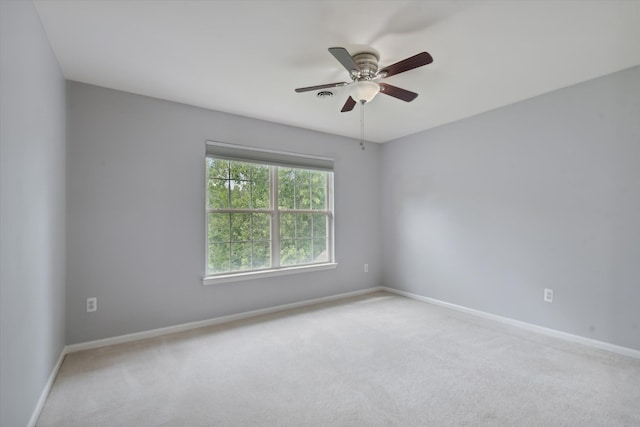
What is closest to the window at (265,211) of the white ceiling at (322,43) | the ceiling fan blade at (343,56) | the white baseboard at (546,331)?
the white ceiling at (322,43)

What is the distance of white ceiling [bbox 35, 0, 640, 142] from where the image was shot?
1892mm

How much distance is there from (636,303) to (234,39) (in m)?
3.85

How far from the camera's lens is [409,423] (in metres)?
1.79

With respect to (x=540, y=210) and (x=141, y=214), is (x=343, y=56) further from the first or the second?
(x=540, y=210)

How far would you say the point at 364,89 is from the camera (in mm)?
2420

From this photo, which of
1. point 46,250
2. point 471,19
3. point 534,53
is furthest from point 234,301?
point 534,53

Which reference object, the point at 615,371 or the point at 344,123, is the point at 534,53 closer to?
the point at 344,123

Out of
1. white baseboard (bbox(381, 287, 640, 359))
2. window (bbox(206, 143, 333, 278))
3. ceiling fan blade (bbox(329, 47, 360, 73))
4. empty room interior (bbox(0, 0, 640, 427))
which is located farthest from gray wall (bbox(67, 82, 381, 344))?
white baseboard (bbox(381, 287, 640, 359))

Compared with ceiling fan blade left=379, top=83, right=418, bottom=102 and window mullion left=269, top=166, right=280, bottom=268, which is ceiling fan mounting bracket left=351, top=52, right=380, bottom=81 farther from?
window mullion left=269, top=166, right=280, bottom=268

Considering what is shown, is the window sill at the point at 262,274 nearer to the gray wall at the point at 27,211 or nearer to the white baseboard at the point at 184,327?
the white baseboard at the point at 184,327

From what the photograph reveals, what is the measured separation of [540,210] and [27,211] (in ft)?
13.8

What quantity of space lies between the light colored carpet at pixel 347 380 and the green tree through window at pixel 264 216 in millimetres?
890

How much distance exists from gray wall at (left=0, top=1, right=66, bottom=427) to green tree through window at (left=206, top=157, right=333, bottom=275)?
144 cm

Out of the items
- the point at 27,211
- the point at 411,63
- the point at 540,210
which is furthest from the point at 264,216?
the point at 540,210
